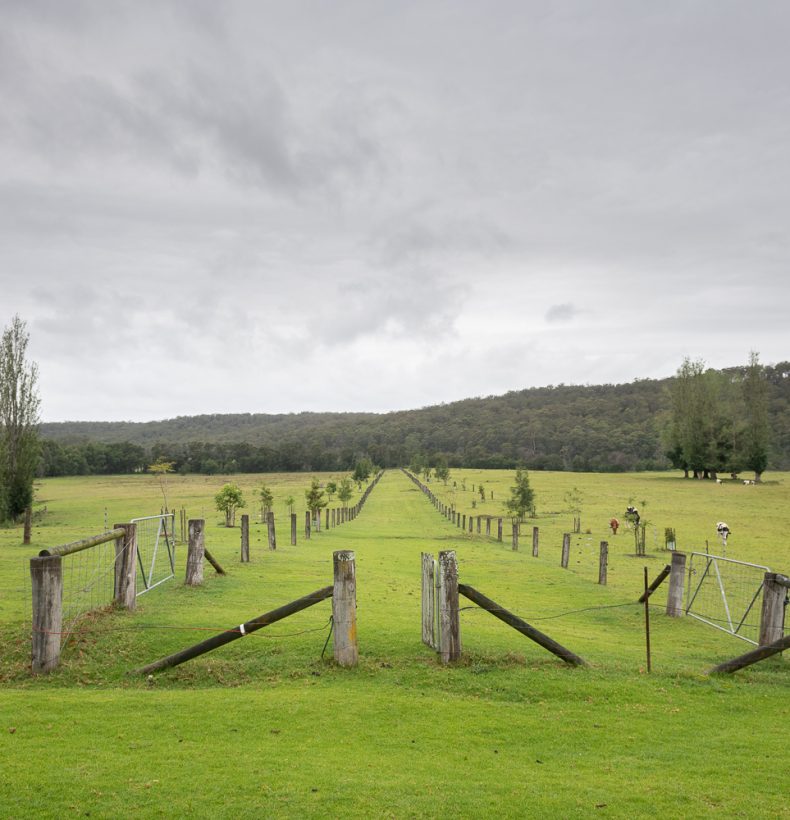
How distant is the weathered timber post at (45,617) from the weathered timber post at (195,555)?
5.66m

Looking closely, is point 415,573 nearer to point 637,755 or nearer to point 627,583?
point 627,583

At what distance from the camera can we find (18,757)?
20.7ft

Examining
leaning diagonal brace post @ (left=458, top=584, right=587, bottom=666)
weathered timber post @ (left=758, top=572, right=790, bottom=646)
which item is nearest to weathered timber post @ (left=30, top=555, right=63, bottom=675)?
leaning diagonal brace post @ (left=458, top=584, right=587, bottom=666)

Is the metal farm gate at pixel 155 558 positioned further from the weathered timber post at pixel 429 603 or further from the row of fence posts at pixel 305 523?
the weathered timber post at pixel 429 603

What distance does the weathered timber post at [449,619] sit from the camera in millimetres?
9180

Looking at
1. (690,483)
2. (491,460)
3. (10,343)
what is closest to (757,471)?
(690,483)

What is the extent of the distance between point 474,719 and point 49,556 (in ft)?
19.1

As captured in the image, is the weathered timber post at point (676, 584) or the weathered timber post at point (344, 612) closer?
the weathered timber post at point (344, 612)

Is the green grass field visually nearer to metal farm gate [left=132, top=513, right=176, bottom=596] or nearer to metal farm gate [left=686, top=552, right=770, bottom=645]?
metal farm gate [left=686, top=552, right=770, bottom=645]

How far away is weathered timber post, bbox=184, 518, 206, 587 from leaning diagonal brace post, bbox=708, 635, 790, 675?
10.1 meters

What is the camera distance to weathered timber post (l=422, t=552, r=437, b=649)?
973 centimetres

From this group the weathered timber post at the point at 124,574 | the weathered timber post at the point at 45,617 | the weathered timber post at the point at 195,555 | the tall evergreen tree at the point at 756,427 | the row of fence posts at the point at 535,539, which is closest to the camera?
the weathered timber post at the point at 45,617

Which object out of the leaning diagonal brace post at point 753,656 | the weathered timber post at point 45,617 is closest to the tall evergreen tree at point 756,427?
the leaning diagonal brace post at point 753,656

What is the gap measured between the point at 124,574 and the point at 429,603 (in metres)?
5.54
